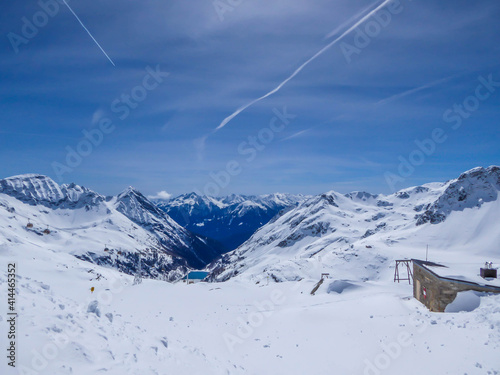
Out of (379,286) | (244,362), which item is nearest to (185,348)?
(244,362)

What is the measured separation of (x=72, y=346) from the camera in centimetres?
1059

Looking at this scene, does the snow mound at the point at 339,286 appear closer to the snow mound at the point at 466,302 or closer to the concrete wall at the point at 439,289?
the concrete wall at the point at 439,289

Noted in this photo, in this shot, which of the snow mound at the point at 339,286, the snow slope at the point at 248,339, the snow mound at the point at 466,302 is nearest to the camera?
the snow slope at the point at 248,339

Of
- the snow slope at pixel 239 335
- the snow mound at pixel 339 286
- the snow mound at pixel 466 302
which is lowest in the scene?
the snow mound at pixel 339 286

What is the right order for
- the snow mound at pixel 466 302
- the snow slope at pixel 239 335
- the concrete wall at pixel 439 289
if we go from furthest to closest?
the concrete wall at pixel 439 289 → the snow mound at pixel 466 302 → the snow slope at pixel 239 335

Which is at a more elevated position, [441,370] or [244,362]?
[441,370]

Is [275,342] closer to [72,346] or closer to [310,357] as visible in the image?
[310,357]

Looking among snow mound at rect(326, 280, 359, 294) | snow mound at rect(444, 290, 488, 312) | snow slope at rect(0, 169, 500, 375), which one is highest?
snow mound at rect(444, 290, 488, 312)

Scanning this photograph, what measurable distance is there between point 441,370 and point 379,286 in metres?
28.6

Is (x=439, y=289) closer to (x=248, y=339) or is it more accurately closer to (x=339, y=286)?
(x=248, y=339)

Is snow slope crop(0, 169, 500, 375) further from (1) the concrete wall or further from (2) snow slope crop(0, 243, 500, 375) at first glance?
(1) the concrete wall

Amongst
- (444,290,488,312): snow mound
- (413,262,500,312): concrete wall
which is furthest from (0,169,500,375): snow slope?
(413,262,500,312): concrete wall

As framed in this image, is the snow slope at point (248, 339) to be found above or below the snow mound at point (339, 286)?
above

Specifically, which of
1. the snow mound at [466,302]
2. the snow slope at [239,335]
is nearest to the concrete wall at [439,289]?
the snow mound at [466,302]
